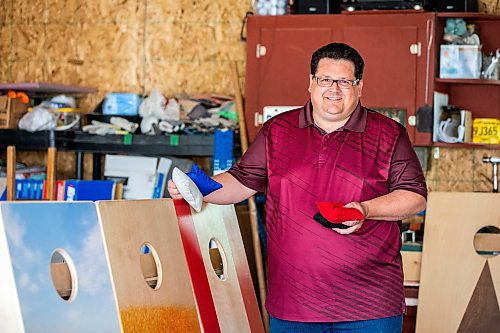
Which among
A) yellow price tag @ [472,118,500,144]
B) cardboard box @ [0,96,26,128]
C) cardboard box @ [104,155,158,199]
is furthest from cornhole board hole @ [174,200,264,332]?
cardboard box @ [0,96,26,128]

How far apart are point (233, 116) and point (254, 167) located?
2676 millimetres

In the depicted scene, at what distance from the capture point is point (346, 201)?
3.32 metres

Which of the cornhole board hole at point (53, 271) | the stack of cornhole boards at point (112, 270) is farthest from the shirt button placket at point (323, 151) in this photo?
the cornhole board hole at point (53, 271)

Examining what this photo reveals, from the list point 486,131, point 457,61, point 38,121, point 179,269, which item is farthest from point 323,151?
point 38,121

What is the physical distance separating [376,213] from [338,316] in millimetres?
375

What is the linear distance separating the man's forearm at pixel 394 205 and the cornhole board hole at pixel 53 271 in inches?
34.9

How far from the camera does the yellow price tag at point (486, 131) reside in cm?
599

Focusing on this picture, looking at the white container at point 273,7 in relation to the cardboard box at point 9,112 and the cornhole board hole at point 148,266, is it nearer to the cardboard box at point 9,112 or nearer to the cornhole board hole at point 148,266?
the cardboard box at point 9,112

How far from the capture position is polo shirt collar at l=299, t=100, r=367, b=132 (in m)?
3.41

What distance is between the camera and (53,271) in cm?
288

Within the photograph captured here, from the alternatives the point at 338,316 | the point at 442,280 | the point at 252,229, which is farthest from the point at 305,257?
the point at 252,229

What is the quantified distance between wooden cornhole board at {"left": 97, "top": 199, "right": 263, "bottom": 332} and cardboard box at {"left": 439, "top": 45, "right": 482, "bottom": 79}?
7.25 ft

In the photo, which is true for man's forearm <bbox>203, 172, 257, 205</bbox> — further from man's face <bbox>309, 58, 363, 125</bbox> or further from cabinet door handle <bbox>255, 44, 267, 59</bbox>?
cabinet door handle <bbox>255, 44, 267, 59</bbox>

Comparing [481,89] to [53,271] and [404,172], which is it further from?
[53,271]
